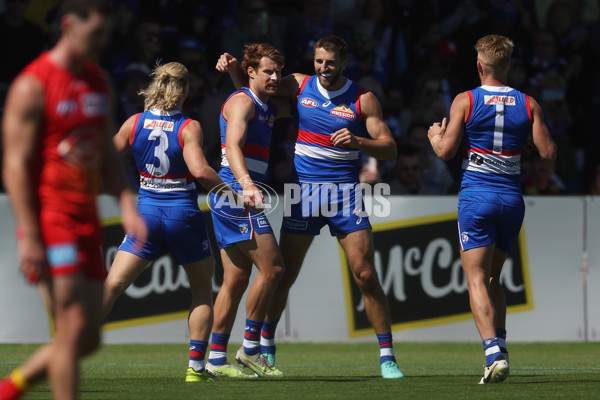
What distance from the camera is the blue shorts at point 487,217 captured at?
23.8 feet

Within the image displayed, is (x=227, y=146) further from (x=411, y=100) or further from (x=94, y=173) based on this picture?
(x=411, y=100)

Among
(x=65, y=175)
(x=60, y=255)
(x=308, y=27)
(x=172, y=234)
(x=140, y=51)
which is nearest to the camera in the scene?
(x=60, y=255)

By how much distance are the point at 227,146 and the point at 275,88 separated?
0.68m

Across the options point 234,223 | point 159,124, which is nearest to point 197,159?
point 159,124

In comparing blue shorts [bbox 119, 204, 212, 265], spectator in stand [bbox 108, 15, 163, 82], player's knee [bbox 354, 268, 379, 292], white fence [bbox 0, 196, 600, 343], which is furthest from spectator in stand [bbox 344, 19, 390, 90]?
blue shorts [bbox 119, 204, 212, 265]

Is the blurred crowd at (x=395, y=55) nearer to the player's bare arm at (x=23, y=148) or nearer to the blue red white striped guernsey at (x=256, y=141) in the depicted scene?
the blue red white striped guernsey at (x=256, y=141)

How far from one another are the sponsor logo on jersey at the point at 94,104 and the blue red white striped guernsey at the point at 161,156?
8.74ft

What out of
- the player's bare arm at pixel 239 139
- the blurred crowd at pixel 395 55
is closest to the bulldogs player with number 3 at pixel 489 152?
the player's bare arm at pixel 239 139

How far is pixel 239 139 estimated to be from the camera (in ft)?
24.1

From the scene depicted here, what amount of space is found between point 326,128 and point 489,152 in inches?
51.7

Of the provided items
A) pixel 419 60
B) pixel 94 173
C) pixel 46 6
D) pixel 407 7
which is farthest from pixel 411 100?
pixel 94 173

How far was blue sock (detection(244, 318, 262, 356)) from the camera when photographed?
773cm

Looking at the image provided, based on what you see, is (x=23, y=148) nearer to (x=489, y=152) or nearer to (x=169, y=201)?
Result: (x=169, y=201)

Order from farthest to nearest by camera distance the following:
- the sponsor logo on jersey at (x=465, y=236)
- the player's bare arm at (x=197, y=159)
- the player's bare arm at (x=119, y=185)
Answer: the sponsor logo on jersey at (x=465, y=236), the player's bare arm at (x=197, y=159), the player's bare arm at (x=119, y=185)
